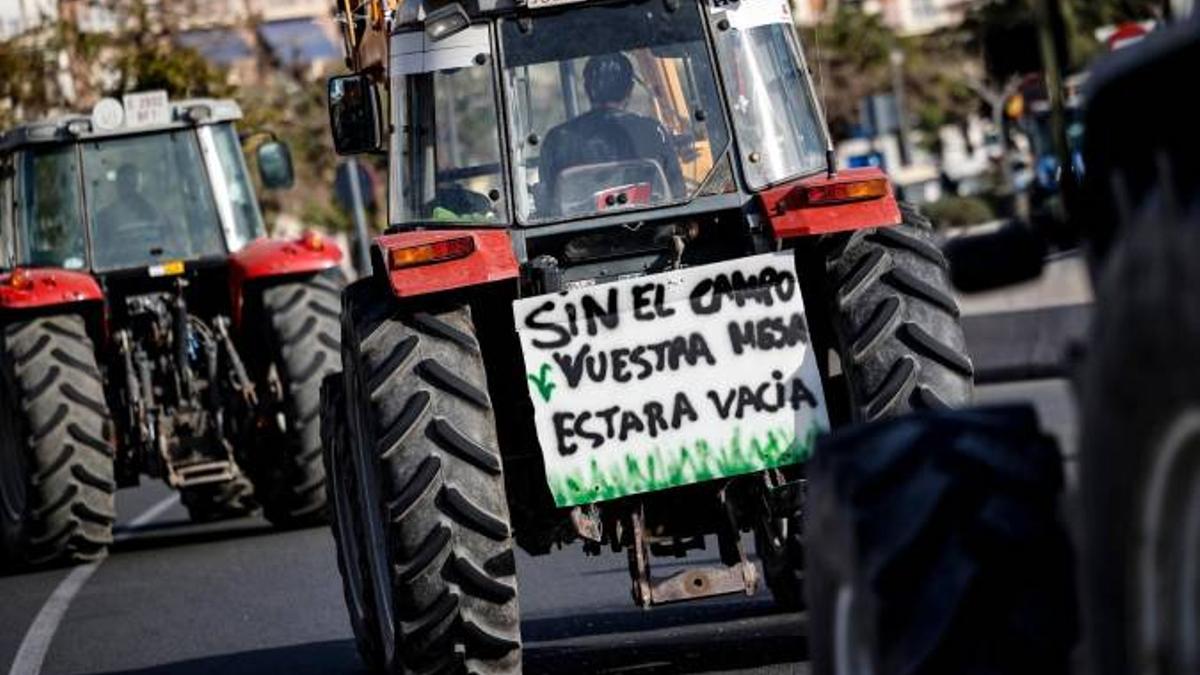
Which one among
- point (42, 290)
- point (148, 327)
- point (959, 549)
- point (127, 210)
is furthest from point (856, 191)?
point (127, 210)

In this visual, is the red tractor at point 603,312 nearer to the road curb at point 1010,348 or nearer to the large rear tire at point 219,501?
the large rear tire at point 219,501

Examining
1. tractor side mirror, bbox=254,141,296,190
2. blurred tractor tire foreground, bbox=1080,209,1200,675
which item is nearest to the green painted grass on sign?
blurred tractor tire foreground, bbox=1080,209,1200,675

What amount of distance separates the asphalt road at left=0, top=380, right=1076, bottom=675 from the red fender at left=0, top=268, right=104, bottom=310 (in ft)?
5.09

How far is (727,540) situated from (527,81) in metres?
1.56

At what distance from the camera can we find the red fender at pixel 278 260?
17844 millimetres

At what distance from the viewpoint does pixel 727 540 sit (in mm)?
9438

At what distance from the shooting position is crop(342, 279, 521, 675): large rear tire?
873 centimetres

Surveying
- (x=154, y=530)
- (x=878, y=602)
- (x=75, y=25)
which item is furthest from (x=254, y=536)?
(x=75, y=25)

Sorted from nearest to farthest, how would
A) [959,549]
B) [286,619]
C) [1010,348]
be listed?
[959,549], [286,619], [1010,348]

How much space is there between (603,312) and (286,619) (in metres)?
4.95

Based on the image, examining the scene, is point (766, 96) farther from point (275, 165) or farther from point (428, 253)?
point (275, 165)

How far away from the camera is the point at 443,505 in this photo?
8.73 metres

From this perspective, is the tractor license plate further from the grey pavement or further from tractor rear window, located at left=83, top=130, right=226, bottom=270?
tractor rear window, located at left=83, top=130, right=226, bottom=270

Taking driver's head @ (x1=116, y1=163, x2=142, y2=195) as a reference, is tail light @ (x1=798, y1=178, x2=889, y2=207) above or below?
below
